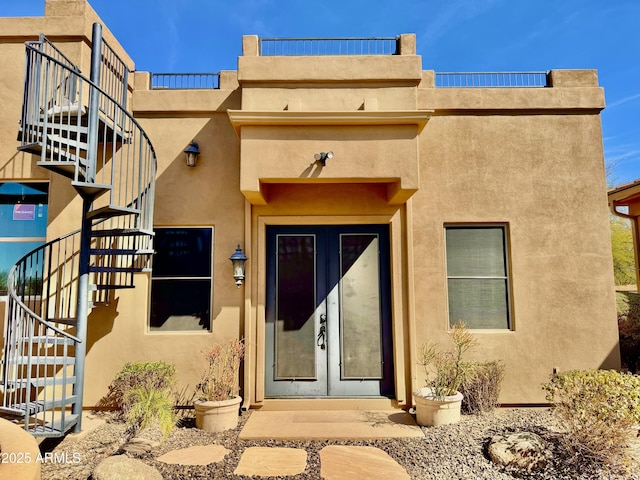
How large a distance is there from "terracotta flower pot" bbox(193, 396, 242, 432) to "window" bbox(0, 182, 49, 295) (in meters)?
3.25

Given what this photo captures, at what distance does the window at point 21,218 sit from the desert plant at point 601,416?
665cm

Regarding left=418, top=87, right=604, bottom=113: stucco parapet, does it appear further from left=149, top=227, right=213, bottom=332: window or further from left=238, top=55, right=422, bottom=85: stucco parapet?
left=149, top=227, right=213, bottom=332: window

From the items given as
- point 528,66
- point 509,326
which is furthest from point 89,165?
point 528,66

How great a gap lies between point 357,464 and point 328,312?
6.99 ft

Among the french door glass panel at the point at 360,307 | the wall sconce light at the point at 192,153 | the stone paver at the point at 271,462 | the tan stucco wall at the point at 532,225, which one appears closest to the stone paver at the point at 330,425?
the stone paver at the point at 271,462

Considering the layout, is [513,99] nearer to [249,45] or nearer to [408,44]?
[408,44]

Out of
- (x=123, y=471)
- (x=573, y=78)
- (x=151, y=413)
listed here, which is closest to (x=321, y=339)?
(x=151, y=413)

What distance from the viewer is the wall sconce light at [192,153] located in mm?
5422

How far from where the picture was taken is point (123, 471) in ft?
10.2

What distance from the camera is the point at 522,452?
3.54m

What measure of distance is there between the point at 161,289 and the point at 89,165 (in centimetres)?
195

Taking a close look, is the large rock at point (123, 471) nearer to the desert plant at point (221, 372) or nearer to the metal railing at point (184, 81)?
the desert plant at point (221, 372)

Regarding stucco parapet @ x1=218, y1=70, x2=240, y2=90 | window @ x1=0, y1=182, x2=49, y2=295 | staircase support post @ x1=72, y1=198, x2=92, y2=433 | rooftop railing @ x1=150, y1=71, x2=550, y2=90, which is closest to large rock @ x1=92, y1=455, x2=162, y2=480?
staircase support post @ x1=72, y1=198, x2=92, y2=433

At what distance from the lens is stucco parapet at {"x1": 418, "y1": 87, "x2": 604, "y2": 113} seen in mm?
5645
